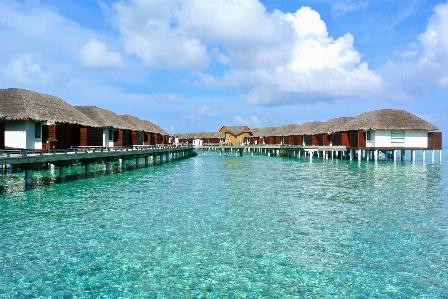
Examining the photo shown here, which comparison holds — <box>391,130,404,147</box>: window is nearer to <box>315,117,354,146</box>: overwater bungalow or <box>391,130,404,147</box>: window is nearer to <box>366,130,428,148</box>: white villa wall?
<box>366,130,428,148</box>: white villa wall

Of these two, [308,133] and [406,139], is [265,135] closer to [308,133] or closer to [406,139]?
[308,133]

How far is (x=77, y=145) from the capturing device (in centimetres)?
3369

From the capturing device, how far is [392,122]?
45.3m

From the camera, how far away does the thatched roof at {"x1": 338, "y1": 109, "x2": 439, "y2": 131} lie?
44.8m

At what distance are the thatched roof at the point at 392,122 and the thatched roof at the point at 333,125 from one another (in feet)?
26.2

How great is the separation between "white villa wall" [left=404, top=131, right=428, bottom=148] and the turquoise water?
1168 inches

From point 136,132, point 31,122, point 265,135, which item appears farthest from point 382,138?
point 265,135

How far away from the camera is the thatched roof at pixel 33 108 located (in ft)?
84.5

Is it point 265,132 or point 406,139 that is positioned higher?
point 265,132

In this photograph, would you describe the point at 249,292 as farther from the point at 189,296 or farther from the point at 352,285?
the point at 352,285

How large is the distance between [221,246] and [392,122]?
4142 cm

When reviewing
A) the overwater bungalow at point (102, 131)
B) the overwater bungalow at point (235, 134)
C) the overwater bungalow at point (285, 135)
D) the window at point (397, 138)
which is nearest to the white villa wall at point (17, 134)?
the overwater bungalow at point (102, 131)

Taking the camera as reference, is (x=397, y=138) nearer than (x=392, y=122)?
No

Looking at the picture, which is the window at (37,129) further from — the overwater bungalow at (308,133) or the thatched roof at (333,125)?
the overwater bungalow at (308,133)
